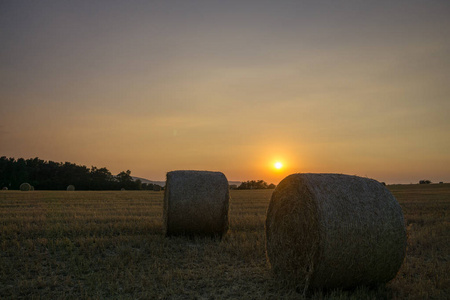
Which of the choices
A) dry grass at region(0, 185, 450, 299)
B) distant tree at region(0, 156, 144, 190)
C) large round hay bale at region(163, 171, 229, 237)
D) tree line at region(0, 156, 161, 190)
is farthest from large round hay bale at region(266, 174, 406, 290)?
distant tree at region(0, 156, 144, 190)

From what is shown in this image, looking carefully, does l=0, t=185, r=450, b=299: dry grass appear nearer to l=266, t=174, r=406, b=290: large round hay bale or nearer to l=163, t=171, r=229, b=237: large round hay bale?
l=266, t=174, r=406, b=290: large round hay bale

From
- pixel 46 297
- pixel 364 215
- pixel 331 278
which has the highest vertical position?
pixel 364 215

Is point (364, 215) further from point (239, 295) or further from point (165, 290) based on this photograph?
point (165, 290)

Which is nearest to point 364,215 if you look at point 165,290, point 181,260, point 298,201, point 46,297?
point 298,201

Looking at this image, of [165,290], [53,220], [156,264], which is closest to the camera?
[165,290]

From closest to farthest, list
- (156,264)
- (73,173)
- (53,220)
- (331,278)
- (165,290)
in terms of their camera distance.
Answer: (331,278), (165,290), (156,264), (53,220), (73,173)

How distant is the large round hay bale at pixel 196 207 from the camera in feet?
32.1

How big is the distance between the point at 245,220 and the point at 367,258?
6.94m

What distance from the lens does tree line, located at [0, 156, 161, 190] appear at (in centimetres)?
5025

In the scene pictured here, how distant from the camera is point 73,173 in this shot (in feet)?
209

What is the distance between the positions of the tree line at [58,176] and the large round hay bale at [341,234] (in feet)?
144

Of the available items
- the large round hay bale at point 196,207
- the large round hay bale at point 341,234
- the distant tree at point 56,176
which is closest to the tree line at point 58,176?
the distant tree at point 56,176

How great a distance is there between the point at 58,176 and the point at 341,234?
2531 inches

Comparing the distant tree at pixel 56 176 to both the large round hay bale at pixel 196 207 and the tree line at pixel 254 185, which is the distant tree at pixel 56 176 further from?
the large round hay bale at pixel 196 207
